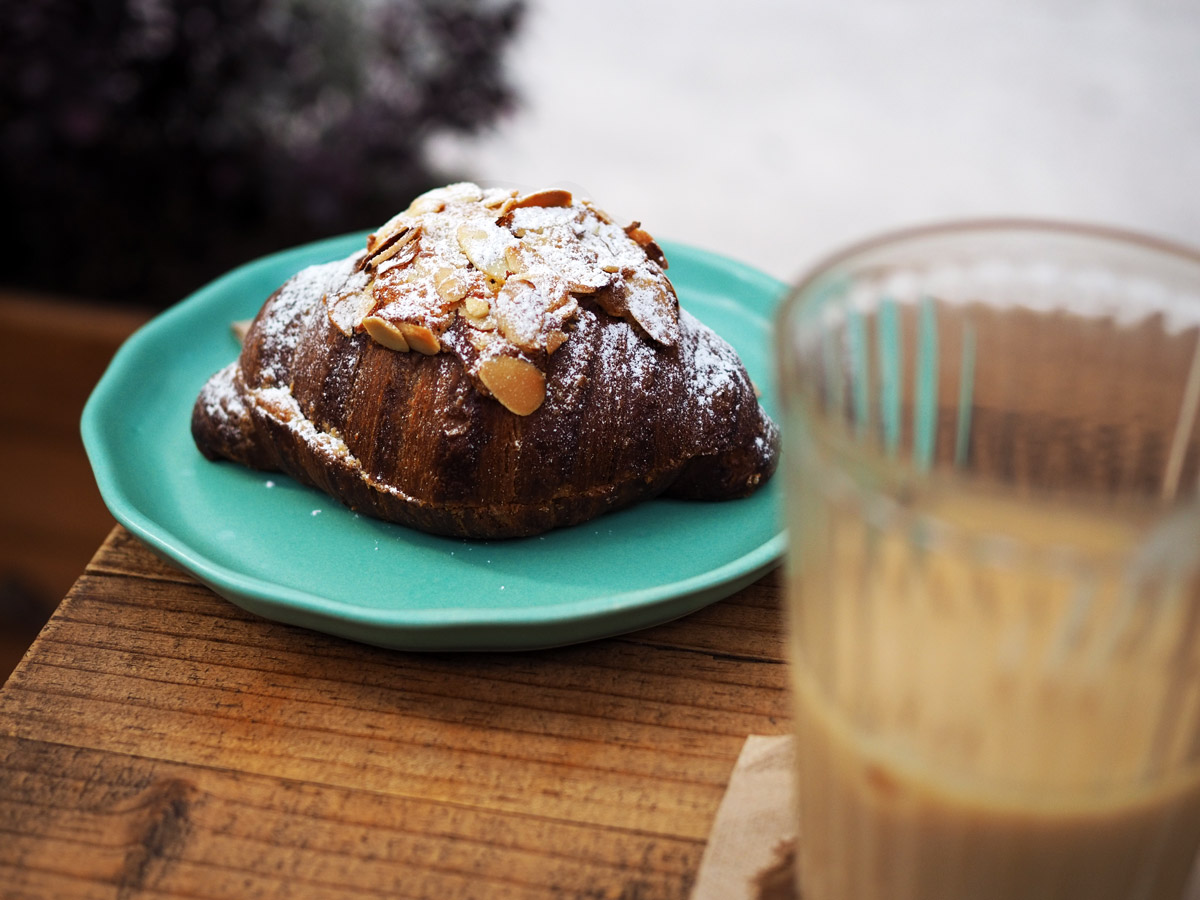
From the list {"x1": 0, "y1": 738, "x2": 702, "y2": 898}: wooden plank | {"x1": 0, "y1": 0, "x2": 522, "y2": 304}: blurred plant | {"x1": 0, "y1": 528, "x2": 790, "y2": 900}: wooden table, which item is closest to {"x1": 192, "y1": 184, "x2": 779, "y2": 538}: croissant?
{"x1": 0, "y1": 528, "x2": 790, "y2": 900}: wooden table

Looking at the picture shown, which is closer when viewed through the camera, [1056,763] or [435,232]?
[1056,763]

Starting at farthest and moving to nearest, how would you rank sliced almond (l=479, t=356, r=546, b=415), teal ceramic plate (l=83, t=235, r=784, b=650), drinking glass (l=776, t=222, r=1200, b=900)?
sliced almond (l=479, t=356, r=546, b=415) < teal ceramic plate (l=83, t=235, r=784, b=650) < drinking glass (l=776, t=222, r=1200, b=900)

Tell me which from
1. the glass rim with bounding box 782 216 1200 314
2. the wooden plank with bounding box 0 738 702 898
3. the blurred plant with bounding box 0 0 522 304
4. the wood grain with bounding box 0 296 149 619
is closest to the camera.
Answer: the glass rim with bounding box 782 216 1200 314

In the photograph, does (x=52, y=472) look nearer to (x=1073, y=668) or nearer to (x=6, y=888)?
(x=6, y=888)

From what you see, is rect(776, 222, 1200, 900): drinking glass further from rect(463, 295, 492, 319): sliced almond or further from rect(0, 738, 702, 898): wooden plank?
rect(463, 295, 492, 319): sliced almond

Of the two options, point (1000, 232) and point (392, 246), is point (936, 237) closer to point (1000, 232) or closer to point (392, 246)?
point (1000, 232)

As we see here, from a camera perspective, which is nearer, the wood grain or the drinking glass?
the drinking glass

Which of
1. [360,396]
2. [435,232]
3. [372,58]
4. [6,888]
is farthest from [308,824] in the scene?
[372,58]
